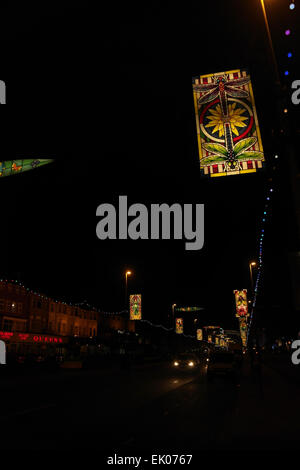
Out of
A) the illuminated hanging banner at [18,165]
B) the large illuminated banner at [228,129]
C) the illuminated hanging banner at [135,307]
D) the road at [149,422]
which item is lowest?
the road at [149,422]

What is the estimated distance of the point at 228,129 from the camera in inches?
369

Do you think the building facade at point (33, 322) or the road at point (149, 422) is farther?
the building facade at point (33, 322)

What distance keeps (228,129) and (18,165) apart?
134 ft

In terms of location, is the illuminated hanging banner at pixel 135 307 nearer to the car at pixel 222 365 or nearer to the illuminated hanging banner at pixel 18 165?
the illuminated hanging banner at pixel 18 165

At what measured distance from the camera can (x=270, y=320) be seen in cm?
6338

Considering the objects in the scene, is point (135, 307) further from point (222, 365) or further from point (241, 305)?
point (222, 365)

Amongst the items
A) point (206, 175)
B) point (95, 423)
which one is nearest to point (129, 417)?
→ point (95, 423)

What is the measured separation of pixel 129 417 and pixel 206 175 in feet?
22.7

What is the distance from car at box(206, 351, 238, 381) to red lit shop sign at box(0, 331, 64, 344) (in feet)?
90.7

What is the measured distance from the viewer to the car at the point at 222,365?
22359mm

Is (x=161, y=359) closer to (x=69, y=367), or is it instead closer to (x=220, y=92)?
(x=69, y=367)

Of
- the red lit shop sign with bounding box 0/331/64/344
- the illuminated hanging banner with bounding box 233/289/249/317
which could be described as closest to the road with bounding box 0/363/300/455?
the red lit shop sign with bounding box 0/331/64/344

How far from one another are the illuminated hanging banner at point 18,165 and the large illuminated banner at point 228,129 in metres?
38.4

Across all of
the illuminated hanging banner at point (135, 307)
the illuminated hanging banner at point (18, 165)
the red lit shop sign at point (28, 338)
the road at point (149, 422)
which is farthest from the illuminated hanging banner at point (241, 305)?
the road at point (149, 422)
